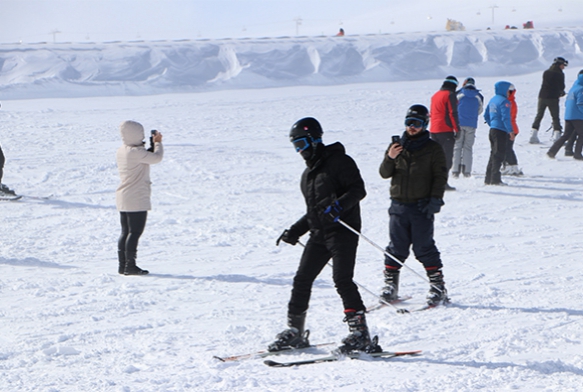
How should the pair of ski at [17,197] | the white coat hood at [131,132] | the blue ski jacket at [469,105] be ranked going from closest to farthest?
1. the white coat hood at [131,132]
2. the pair of ski at [17,197]
3. the blue ski jacket at [469,105]

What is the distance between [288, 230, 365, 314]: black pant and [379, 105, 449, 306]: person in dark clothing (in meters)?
1.03

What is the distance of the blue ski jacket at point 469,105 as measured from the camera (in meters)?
10.2

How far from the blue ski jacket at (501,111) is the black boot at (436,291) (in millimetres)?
5115

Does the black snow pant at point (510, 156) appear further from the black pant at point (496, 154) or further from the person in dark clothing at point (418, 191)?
the person in dark clothing at point (418, 191)

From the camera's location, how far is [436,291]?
5.20 meters

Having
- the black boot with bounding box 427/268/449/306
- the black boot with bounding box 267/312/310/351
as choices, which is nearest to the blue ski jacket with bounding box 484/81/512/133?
the black boot with bounding box 427/268/449/306

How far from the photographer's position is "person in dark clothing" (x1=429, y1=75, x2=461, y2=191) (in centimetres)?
941

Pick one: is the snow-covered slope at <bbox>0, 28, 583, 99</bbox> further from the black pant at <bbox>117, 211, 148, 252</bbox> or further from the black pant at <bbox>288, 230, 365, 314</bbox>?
the black pant at <bbox>288, 230, 365, 314</bbox>

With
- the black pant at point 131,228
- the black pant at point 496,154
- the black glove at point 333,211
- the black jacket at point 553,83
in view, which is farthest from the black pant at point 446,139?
the black glove at point 333,211

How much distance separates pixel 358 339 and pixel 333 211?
783 millimetres

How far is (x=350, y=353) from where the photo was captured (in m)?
4.14

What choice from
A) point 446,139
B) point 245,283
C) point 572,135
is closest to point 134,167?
point 245,283

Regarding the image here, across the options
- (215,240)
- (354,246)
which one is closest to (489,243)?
(215,240)

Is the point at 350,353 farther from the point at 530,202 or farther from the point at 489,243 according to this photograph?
the point at 530,202
